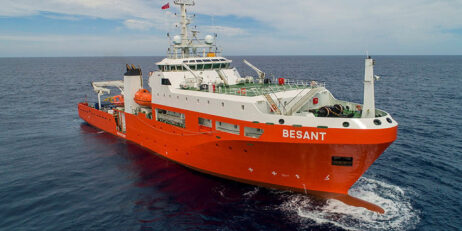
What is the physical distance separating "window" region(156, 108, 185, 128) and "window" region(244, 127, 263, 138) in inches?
213

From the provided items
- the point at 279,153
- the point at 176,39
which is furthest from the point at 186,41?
the point at 279,153

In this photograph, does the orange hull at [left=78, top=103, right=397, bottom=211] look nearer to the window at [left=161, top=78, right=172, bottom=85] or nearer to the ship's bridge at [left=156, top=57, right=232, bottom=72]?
the window at [left=161, top=78, right=172, bottom=85]

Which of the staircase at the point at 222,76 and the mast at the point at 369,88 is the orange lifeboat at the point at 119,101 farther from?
the mast at the point at 369,88

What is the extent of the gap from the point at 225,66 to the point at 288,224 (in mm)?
13795

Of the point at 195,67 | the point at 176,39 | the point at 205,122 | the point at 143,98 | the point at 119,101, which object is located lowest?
the point at 205,122

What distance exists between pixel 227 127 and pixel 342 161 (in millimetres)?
6444

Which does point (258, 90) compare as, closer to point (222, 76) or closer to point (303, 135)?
point (222, 76)

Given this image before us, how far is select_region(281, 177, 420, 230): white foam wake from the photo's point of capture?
1309 centimetres

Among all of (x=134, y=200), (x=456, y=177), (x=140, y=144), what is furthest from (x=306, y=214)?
(x=140, y=144)

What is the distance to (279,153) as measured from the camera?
14.3 m

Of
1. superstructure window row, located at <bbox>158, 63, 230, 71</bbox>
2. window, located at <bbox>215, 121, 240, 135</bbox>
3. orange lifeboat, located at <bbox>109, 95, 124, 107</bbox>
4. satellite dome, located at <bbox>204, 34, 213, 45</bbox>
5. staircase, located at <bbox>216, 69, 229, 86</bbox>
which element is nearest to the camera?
window, located at <bbox>215, 121, 240, 135</bbox>

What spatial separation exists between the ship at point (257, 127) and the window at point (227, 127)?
2.3 inches

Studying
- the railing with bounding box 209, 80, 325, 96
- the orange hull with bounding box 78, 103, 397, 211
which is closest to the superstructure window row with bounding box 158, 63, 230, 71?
the orange hull with bounding box 78, 103, 397, 211

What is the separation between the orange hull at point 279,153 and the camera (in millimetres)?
12820
